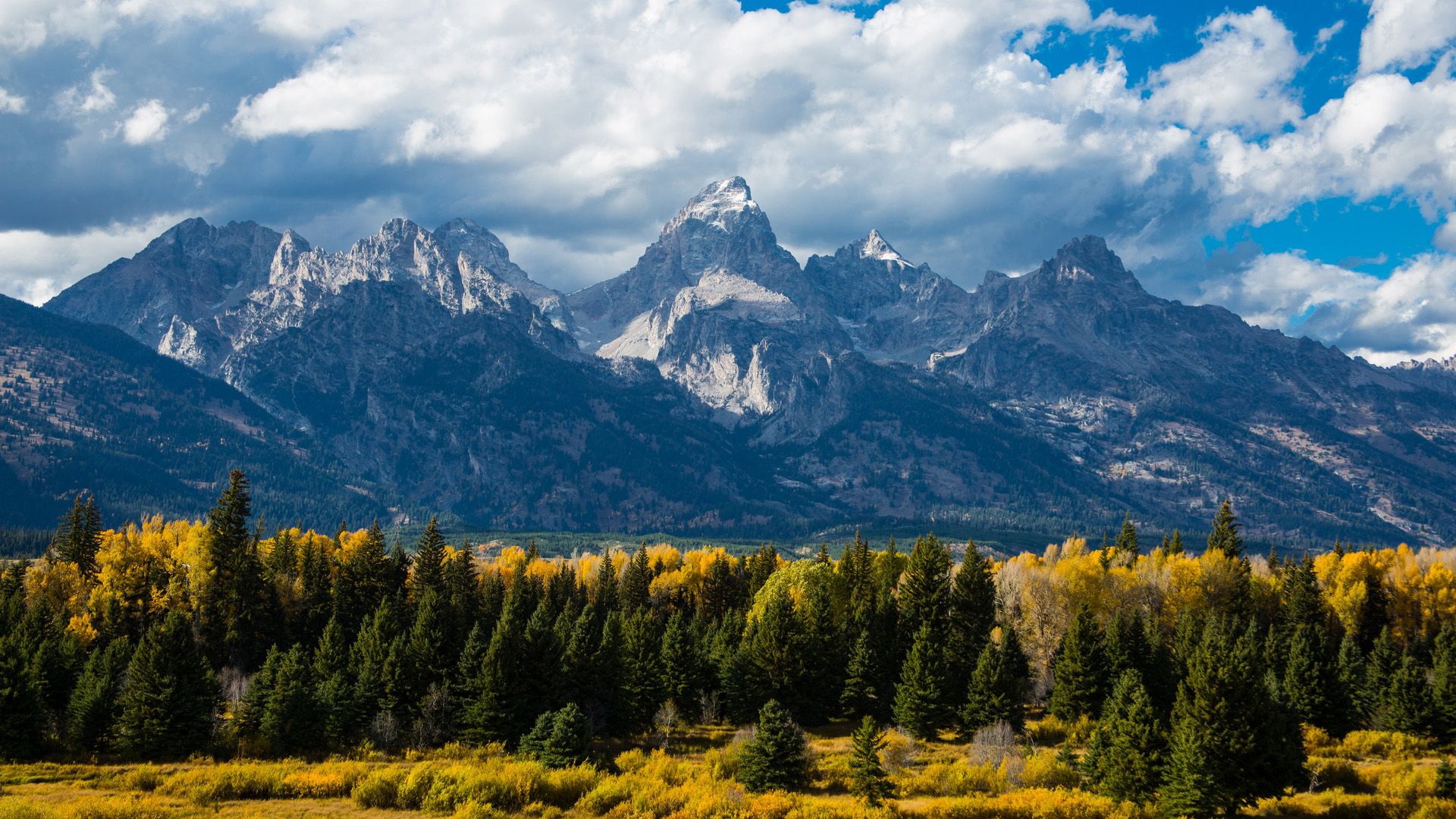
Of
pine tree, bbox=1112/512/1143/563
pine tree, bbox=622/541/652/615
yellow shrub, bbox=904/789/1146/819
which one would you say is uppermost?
pine tree, bbox=1112/512/1143/563

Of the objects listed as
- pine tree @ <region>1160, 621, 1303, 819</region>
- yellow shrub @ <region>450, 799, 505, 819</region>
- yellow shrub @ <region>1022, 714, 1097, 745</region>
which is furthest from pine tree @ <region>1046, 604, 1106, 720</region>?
yellow shrub @ <region>450, 799, 505, 819</region>

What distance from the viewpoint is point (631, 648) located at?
88.6 m

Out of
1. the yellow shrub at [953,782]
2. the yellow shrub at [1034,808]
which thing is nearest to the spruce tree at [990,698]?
the yellow shrub at [953,782]

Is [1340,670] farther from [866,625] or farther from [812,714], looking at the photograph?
[812,714]

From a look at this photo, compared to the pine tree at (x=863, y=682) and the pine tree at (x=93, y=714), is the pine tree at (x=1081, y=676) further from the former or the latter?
the pine tree at (x=93, y=714)

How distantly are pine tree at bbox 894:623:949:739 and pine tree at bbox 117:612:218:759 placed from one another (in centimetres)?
5924

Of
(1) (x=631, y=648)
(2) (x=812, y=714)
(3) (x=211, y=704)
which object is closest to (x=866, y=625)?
(2) (x=812, y=714)

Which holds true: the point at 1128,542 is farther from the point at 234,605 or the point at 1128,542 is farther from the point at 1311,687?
the point at 234,605

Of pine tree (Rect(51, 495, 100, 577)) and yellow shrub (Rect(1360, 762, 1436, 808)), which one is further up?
pine tree (Rect(51, 495, 100, 577))

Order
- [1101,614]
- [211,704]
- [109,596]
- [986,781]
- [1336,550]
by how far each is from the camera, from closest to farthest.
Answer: [986,781]
[211,704]
[109,596]
[1101,614]
[1336,550]

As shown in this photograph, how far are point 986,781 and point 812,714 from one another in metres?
24.5

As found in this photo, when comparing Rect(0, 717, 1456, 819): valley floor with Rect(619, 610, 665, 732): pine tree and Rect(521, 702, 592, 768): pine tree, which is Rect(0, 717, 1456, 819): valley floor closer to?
Rect(521, 702, 592, 768): pine tree

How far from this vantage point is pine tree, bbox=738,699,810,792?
6562 centimetres

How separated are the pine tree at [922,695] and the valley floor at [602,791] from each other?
9.32 metres
